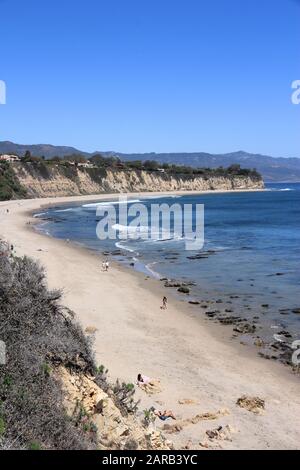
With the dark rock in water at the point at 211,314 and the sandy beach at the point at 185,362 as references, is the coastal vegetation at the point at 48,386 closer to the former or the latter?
the sandy beach at the point at 185,362

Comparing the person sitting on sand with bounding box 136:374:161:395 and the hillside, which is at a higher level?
the hillside

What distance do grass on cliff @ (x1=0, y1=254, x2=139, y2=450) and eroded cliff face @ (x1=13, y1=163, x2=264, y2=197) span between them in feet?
336

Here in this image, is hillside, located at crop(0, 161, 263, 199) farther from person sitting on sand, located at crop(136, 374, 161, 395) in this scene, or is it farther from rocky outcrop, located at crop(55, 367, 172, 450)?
rocky outcrop, located at crop(55, 367, 172, 450)

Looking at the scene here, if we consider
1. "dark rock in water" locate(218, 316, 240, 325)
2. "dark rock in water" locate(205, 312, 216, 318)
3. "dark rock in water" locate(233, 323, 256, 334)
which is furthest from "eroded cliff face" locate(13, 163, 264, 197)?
"dark rock in water" locate(233, 323, 256, 334)

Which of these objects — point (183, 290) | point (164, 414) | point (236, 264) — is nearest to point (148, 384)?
point (164, 414)

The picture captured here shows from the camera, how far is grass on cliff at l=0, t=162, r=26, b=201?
97.9m

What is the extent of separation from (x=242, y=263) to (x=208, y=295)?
917cm

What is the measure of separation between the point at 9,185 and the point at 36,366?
99.5 m

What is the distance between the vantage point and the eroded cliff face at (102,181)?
373 feet

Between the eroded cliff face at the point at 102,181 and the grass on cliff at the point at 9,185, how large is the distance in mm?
2897

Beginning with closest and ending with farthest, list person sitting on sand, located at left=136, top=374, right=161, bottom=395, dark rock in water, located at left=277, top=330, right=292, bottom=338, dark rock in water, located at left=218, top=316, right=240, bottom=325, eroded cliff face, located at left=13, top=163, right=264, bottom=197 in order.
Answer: person sitting on sand, located at left=136, top=374, right=161, bottom=395, dark rock in water, located at left=277, top=330, right=292, bottom=338, dark rock in water, located at left=218, top=316, right=240, bottom=325, eroded cliff face, located at left=13, top=163, right=264, bottom=197

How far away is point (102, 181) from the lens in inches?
5354
